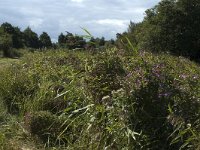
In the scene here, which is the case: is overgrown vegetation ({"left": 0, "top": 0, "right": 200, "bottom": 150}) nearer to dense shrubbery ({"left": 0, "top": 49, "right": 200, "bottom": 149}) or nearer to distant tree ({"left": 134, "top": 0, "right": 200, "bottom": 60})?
dense shrubbery ({"left": 0, "top": 49, "right": 200, "bottom": 149})

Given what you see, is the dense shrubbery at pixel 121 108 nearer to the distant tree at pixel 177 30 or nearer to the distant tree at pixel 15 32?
the distant tree at pixel 177 30

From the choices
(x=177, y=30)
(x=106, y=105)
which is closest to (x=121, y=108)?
(x=106, y=105)

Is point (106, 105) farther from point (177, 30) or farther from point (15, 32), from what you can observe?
point (15, 32)

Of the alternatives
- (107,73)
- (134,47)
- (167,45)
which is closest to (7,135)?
(107,73)

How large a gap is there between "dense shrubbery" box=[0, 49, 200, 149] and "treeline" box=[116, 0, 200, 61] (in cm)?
3326

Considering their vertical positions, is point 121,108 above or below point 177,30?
below

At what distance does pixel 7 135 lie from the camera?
21.0ft

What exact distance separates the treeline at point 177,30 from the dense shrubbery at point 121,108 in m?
33.3

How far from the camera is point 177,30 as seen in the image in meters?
39.8

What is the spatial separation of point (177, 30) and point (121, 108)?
116ft

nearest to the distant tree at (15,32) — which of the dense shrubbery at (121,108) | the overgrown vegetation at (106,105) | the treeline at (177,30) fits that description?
the treeline at (177,30)

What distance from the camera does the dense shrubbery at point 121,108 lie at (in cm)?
498

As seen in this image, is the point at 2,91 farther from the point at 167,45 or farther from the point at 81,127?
the point at 167,45

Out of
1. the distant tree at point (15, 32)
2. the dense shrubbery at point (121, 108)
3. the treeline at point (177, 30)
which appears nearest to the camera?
the dense shrubbery at point (121, 108)
